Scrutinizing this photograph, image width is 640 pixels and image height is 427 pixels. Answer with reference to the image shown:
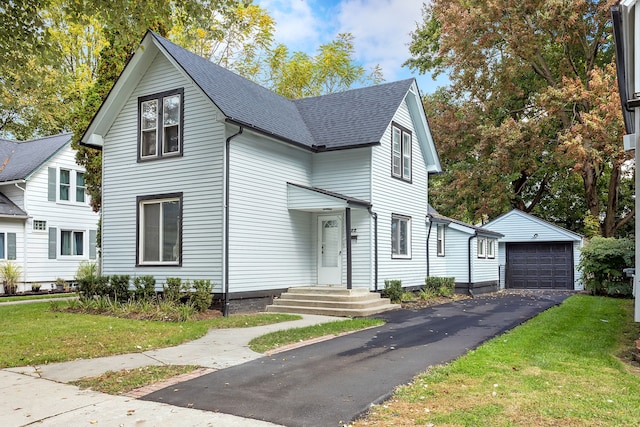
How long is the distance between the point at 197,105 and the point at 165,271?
4.53 metres

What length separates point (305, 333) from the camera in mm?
9875

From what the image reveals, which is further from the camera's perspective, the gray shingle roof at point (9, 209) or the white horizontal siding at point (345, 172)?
the gray shingle roof at point (9, 209)

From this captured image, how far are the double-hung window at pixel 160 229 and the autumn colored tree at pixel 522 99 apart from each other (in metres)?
16.8

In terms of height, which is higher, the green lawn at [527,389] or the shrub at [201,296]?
the shrub at [201,296]

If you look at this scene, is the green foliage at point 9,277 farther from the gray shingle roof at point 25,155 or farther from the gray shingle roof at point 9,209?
the gray shingle roof at point 25,155

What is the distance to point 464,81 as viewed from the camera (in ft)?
89.0

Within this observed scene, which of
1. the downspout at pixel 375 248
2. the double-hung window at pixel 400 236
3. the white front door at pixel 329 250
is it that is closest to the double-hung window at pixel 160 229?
the white front door at pixel 329 250

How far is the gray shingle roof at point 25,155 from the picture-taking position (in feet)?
72.1

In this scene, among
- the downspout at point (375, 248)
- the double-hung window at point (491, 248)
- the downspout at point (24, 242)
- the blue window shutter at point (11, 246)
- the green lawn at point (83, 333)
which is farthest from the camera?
the double-hung window at point (491, 248)

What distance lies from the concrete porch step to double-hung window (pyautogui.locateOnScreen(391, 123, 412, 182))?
464 centimetres

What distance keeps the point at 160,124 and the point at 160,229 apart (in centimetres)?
295

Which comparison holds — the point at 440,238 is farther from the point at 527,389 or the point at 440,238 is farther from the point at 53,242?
the point at 53,242

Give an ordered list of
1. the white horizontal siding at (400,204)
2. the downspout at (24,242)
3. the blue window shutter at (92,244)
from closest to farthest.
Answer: the white horizontal siding at (400,204) < the downspout at (24,242) < the blue window shutter at (92,244)

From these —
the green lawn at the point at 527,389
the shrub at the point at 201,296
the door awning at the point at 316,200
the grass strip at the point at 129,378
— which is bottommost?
the grass strip at the point at 129,378
